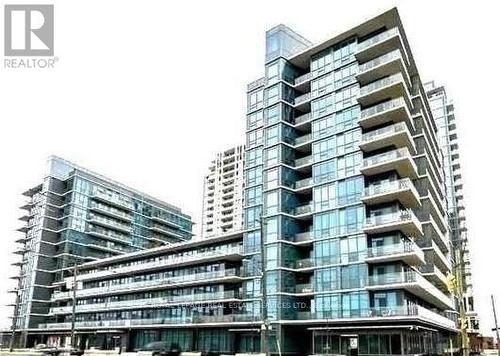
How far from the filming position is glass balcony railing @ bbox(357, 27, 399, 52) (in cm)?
5828

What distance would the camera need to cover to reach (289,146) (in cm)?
6606

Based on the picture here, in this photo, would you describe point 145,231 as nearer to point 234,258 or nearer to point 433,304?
point 234,258

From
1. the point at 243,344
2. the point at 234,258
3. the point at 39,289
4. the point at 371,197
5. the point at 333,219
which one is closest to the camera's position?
the point at 371,197

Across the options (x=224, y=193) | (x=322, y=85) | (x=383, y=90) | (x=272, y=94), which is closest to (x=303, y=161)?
(x=322, y=85)

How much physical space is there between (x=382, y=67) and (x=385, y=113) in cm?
561

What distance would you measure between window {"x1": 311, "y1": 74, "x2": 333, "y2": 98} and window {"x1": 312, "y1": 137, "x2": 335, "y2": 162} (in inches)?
258

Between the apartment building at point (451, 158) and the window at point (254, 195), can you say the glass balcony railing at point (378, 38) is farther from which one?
the apartment building at point (451, 158)

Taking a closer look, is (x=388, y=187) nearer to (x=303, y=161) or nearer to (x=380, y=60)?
(x=303, y=161)

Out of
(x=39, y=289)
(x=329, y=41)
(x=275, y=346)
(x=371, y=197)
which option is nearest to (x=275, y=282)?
(x=275, y=346)

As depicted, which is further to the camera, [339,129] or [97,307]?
[97,307]

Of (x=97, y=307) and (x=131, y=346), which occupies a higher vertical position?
(x=97, y=307)

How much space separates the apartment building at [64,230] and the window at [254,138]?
54.4 m

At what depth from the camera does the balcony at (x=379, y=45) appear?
5838 centimetres

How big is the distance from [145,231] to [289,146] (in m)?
69.8
